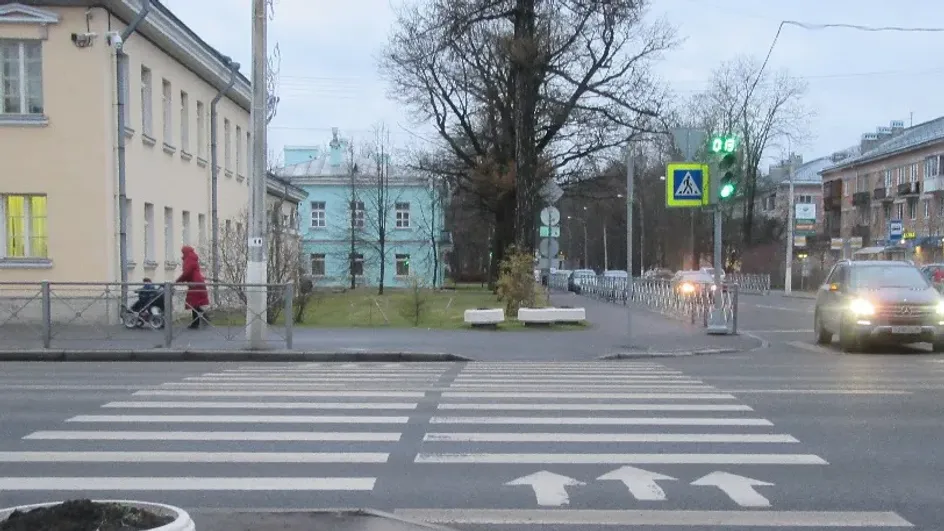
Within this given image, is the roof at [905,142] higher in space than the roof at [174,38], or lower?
higher

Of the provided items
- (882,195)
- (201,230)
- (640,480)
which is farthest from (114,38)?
(882,195)

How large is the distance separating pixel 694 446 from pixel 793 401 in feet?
11.8

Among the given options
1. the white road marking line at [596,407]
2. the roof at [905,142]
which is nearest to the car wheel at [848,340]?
the white road marking line at [596,407]

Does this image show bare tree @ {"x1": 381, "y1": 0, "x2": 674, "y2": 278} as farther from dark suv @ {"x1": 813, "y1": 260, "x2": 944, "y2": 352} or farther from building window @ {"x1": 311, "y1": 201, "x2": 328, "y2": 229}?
building window @ {"x1": 311, "y1": 201, "x2": 328, "y2": 229}

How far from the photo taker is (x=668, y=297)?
102 feet

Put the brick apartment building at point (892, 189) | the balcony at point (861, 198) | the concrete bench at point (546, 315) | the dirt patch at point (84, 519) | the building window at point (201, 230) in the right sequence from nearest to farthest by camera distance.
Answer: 1. the dirt patch at point (84, 519)
2. the concrete bench at point (546, 315)
3. the building window at point (201, 230)
4. the brick apartment building at point (892, 189)
5. the balcony at point (861, 198)

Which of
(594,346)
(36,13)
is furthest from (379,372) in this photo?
(36,13)

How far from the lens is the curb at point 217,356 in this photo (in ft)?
57.2

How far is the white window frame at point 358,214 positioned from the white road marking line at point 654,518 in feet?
198

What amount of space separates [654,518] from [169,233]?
82.0 feet

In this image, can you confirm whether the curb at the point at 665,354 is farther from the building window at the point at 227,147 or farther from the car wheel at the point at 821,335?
the building window at the point at 227,147

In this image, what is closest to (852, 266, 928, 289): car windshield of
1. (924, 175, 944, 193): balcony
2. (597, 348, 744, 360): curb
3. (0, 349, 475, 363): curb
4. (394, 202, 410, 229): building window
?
(597, 348, 744, 360): curb

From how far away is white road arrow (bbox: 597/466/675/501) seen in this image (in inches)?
268

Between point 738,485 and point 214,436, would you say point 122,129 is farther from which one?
point 738,485
